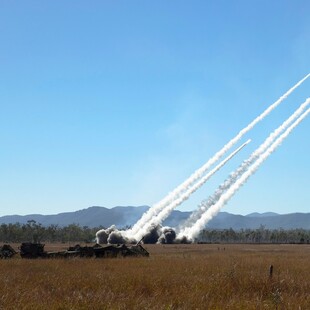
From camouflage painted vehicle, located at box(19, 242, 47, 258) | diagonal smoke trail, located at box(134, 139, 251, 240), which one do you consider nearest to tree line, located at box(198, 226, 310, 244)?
diagonal smoke trail, located at box(134, 139, 251, 240)

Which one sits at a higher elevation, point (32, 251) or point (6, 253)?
point (32, 251)

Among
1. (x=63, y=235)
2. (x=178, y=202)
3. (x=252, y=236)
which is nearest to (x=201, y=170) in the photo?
(x=178, y=202)

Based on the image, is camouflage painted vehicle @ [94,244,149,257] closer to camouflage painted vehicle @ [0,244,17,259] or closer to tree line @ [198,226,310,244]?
camouflage painted vehicle @ [0,244,17,259]

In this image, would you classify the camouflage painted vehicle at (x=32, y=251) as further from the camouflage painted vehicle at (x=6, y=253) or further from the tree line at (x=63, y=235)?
the tree line at (x=63, y=235)

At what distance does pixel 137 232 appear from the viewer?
A: 104 meters

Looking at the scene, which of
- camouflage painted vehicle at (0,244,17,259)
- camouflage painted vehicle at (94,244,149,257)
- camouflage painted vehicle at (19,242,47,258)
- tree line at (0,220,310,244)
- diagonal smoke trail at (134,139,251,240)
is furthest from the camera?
tree line at (0,220,310,244)

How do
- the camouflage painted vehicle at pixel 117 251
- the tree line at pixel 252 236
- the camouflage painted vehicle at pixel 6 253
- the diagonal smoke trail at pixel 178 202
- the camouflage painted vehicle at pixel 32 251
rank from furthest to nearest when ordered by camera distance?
the tree line at pixel 252 236
the diagonal smoke trail at pixel 178 202
the camouflage painted vehicle at pixel 117 251
the camouflage painted vehicle at pixel 32 251
the camouflage painted vehicle at pixel 6 253

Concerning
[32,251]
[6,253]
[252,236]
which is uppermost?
[252,236]

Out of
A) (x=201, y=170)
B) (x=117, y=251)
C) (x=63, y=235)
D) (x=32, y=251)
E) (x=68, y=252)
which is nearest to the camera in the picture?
(x=68, y=252)

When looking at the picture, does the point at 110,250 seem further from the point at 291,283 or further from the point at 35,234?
the point at 35,234

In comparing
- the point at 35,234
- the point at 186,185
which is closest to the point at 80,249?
the point at 186,185

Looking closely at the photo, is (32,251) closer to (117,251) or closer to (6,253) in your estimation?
(6,253)

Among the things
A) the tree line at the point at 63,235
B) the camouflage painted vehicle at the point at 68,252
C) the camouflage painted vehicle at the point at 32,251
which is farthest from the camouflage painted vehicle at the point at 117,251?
the tree line at the point at 63,235

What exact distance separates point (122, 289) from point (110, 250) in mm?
24332
